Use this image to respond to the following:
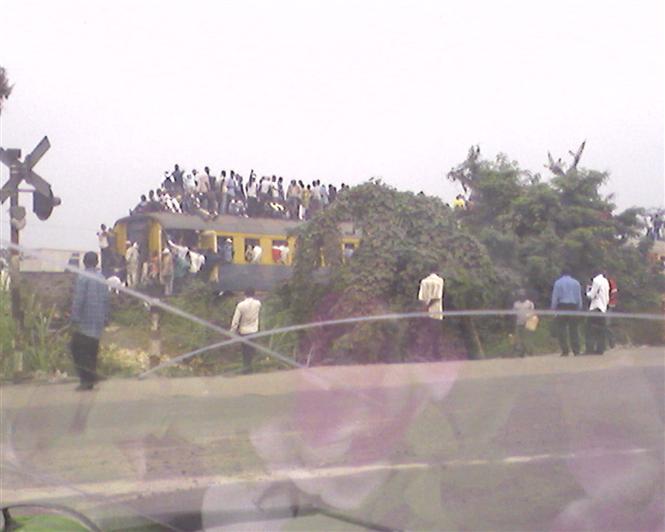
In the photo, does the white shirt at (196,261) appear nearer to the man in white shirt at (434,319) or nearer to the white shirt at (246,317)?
→ the white shirt at (246,317)

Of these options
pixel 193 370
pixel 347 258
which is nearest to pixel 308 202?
pixel 347 258

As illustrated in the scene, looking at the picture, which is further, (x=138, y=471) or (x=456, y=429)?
(x=138, y=471)

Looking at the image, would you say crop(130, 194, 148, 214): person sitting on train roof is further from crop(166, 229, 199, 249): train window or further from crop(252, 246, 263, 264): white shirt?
crop(252, 246, 263, 264): white shirt

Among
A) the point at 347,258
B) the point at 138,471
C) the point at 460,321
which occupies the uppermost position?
the point at 347,258

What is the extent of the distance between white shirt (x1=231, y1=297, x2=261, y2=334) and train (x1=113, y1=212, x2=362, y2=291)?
0.13 metres

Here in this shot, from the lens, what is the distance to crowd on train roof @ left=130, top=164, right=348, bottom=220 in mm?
2643

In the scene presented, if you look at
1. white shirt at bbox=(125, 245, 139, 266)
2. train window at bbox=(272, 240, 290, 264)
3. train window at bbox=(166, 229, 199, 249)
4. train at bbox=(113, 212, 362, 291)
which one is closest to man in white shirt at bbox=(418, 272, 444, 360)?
train at bbox=(113, 212, 362, 291)

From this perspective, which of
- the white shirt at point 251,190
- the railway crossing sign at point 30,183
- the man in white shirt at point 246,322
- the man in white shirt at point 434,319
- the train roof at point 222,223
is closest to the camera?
the man in white shirt at point 434,319

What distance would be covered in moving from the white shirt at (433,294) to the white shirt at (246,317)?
1.55 feet

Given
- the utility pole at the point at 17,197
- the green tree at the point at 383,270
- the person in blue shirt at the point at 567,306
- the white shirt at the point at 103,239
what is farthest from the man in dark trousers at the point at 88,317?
the person in blue shirt at the point at 567,306

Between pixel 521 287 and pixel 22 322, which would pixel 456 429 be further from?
pixel 22 322

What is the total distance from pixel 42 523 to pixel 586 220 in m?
1.71

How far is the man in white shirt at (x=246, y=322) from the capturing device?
2.32 m

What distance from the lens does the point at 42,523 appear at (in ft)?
7.30
